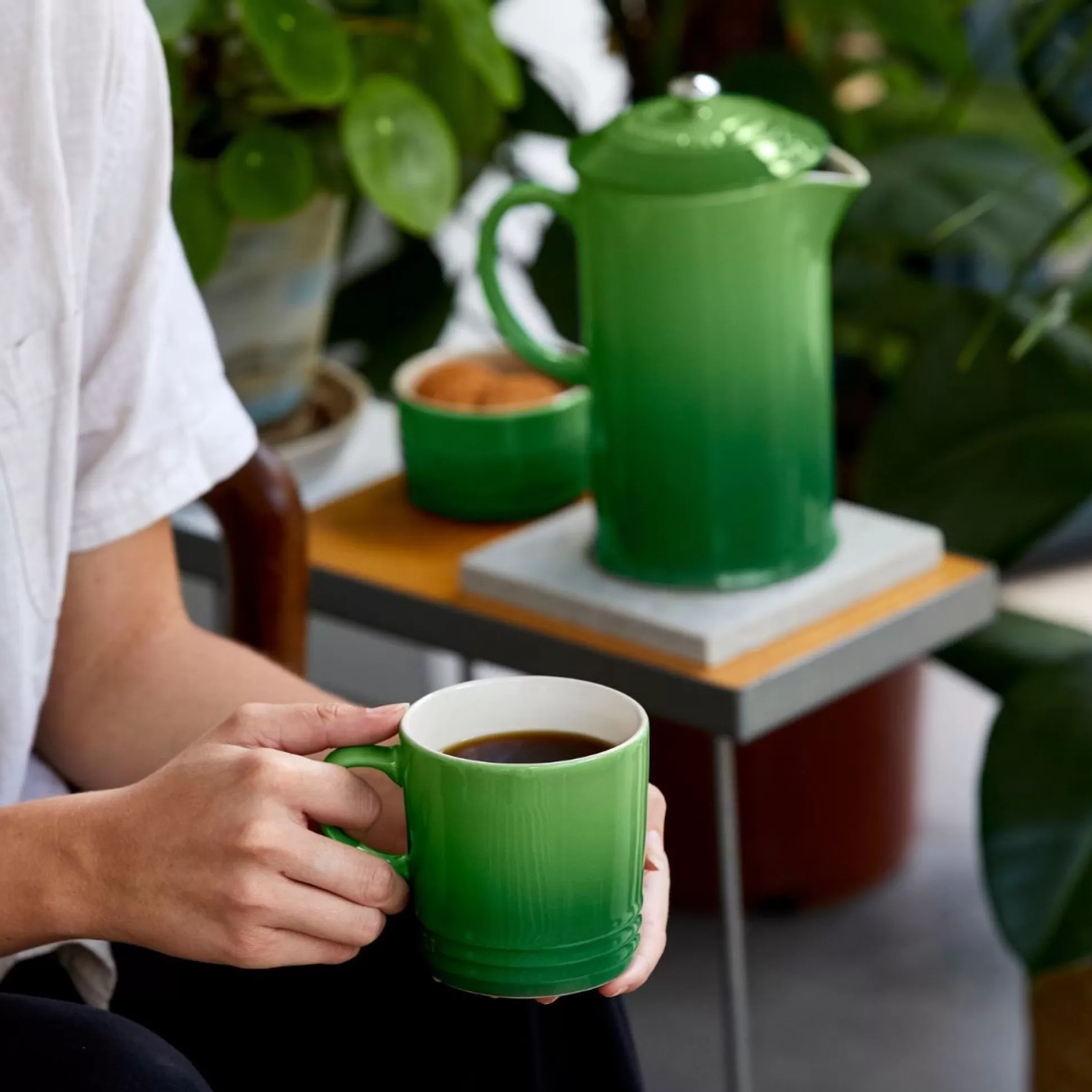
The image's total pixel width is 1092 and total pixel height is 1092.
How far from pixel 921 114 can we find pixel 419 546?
90 cm

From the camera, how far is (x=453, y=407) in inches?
52.3

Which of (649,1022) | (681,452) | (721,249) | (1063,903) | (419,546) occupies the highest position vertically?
(721,249)

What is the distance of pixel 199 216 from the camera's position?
1.29m

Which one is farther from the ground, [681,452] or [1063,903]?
[681,452]

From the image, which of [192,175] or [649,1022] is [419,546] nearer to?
[192,175]

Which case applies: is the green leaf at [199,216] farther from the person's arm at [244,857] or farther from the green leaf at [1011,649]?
the green leaf at [1011,649]

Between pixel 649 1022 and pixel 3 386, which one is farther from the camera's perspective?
pixel 649 1022

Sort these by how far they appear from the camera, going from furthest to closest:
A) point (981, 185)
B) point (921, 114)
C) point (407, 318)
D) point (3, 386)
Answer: point (921, 114), point (407, 318), point (981, 185), point (3, 386)

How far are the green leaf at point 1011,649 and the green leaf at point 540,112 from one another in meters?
0.59

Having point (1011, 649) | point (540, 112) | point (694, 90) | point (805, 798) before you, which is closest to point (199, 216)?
point (694, 90)

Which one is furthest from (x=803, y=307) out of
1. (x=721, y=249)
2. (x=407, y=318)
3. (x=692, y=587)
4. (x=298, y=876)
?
(x=407, y=318)

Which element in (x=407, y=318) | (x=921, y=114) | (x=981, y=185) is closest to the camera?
(x=981, y=185)

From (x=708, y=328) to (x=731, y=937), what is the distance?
1.57 ft

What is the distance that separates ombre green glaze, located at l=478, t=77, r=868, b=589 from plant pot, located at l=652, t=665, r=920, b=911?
25.8 inches
